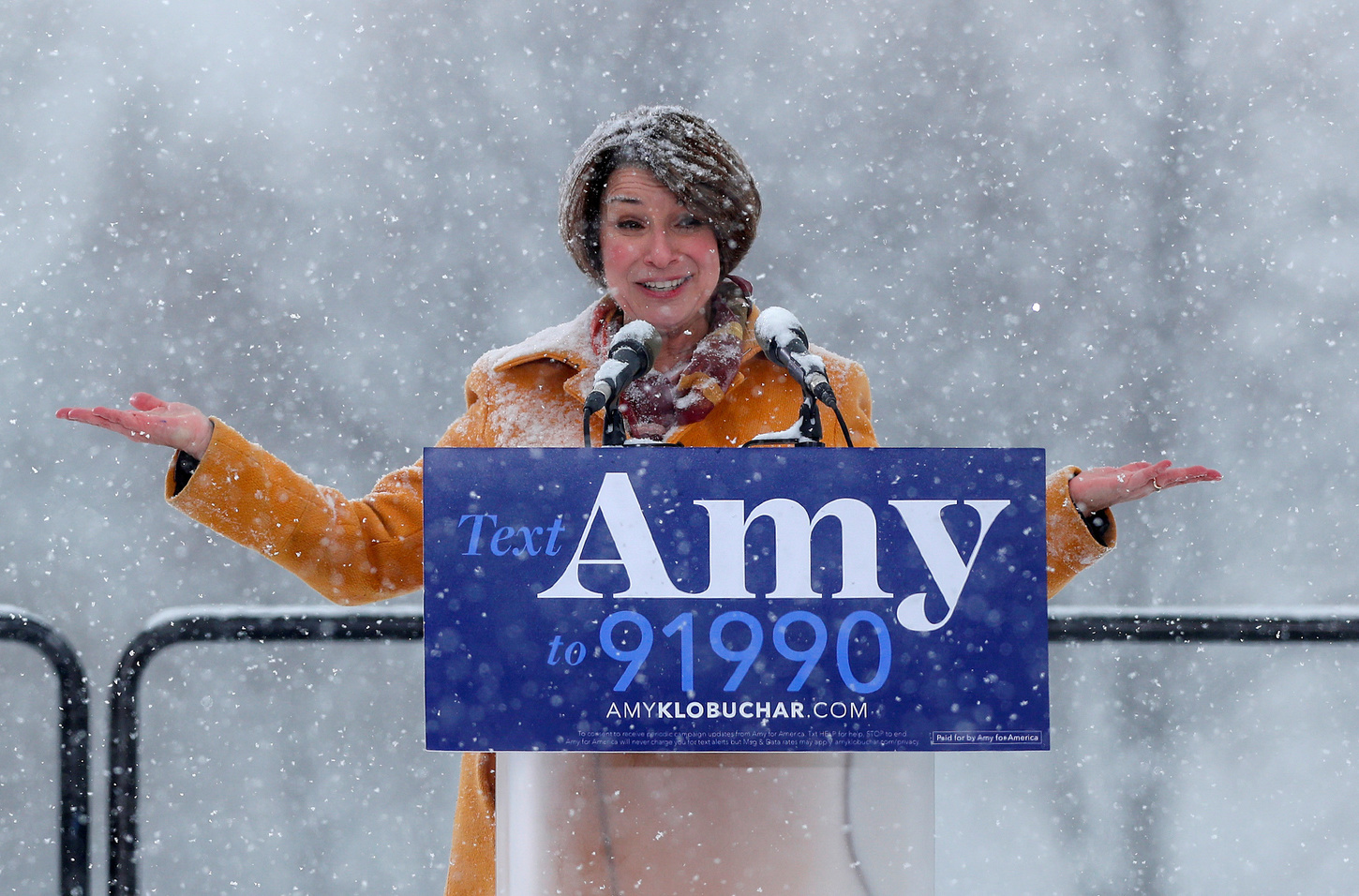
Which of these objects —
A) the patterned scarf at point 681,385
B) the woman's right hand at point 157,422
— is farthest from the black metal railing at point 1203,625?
the woman's right hand at point 157,422

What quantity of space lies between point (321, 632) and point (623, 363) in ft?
2.64

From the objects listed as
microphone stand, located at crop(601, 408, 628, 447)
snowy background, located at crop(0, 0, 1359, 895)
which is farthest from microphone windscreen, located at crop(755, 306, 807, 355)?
snowy background, located at crop(0, 0, 1359, 895)

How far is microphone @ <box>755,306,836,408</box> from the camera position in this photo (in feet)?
2.42

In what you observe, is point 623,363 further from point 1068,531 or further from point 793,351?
point 1068,531

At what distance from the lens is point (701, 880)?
71 centimetres

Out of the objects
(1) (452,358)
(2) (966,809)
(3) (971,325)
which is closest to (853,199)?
(3) (971,325)

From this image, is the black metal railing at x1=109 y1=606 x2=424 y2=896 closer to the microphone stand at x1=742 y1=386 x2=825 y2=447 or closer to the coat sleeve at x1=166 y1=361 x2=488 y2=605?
the coat sleeve at x1=166 y1=361 x2=488 y2=605

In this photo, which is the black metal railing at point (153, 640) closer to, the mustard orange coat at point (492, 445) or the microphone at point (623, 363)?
the mustard orange coat at point (492, 445)

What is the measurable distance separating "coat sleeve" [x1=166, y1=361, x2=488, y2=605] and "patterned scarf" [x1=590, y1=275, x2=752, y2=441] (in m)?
0.16

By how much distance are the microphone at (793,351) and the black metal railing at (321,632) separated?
0.77m

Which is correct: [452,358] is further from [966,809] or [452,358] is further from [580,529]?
[580,529]

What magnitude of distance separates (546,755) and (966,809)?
796cm

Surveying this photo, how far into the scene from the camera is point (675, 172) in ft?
3.43

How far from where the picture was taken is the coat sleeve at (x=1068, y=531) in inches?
36.0
